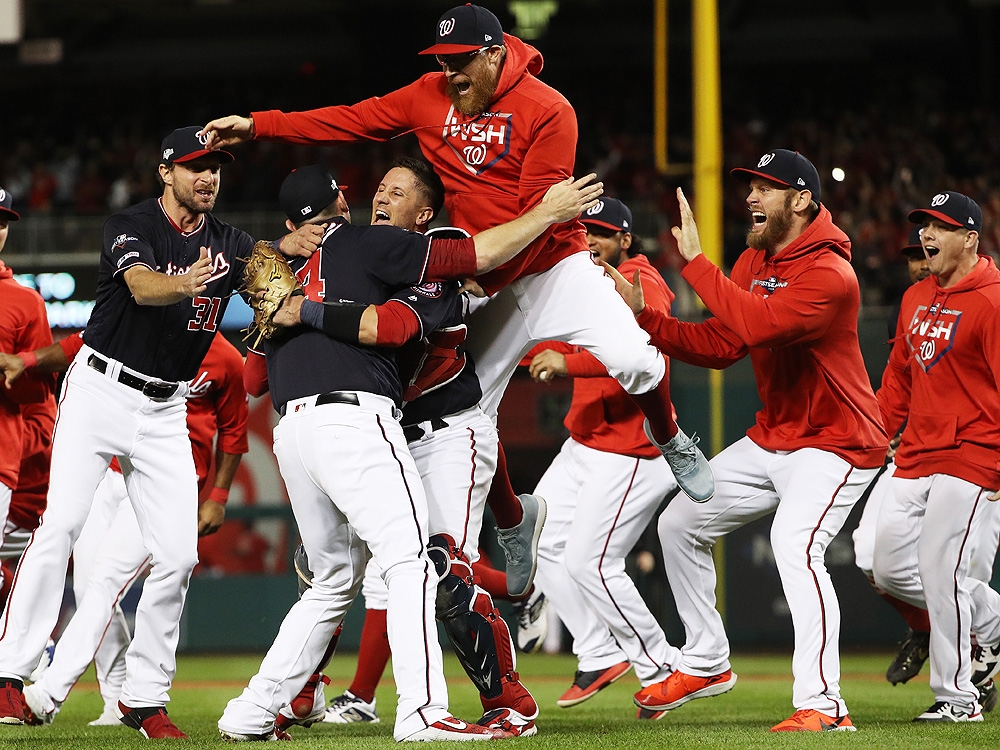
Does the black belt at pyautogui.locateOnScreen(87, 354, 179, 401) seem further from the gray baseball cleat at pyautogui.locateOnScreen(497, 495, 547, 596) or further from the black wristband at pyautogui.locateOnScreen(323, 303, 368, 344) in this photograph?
the gray baseball cleat at pyautogui.locateOnScreen(497, 495, 547, 596)

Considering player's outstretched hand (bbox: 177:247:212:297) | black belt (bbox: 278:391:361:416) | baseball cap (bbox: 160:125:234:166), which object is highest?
baseball cap (bbox: 160:125:234:166)

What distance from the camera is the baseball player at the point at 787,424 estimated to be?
211 inches

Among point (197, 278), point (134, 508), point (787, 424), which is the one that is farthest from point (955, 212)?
point (134, 508)

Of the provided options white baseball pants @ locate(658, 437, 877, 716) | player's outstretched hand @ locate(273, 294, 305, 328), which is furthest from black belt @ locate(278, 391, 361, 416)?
white baseball pants @ locate(658, 437, 877, 716)

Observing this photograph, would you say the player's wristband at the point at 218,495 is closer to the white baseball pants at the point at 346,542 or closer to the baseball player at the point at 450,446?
the baseball player at the point at 450,446

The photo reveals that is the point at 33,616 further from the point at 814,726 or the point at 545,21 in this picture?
the point at 545,21

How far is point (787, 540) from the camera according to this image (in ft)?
17.8

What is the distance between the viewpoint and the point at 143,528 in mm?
5414

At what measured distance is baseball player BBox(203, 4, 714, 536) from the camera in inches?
204

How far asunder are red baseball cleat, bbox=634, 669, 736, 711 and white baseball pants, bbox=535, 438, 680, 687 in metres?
0.66

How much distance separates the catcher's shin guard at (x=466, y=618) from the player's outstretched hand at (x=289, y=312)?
0.99 m

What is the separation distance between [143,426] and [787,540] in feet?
9.23

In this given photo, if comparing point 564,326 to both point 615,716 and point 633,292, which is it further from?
point 615,716

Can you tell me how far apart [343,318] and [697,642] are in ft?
8.16
